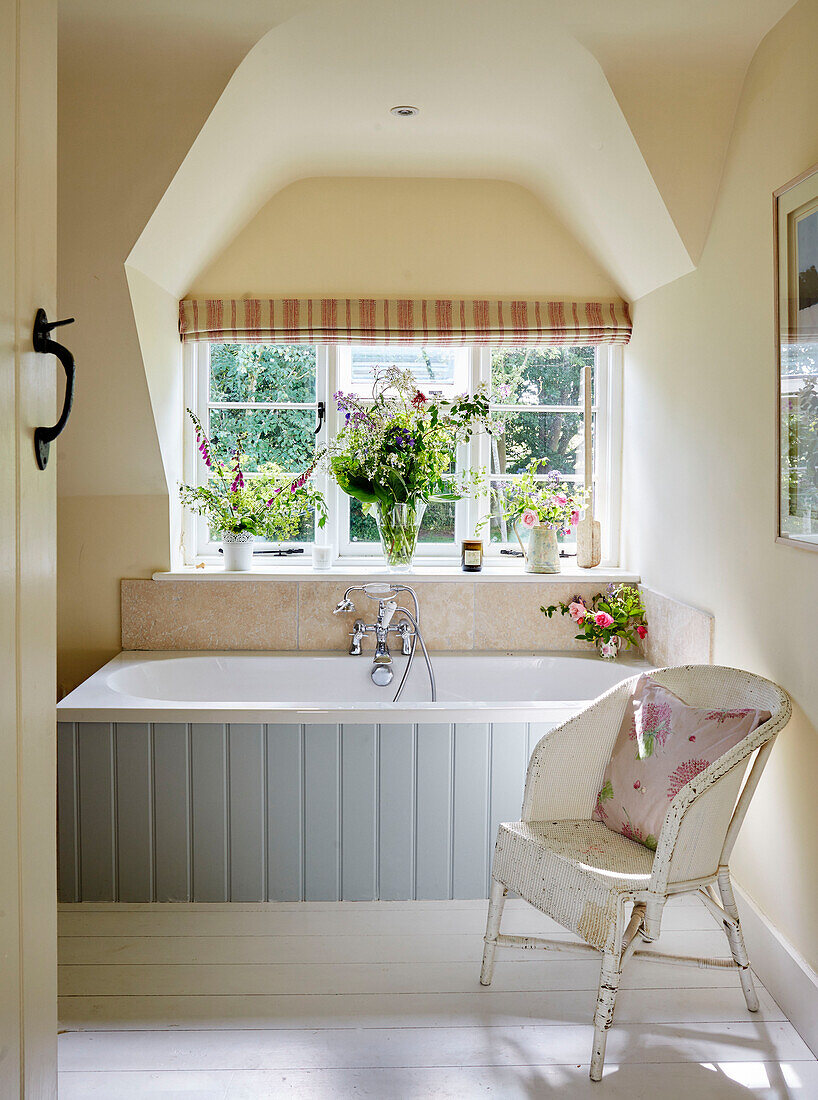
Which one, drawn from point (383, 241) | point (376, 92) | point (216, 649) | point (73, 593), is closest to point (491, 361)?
point (383, 241)

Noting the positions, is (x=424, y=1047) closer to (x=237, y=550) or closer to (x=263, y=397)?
(x=237, y=550)

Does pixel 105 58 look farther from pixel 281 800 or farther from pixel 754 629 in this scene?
pixel 754 629

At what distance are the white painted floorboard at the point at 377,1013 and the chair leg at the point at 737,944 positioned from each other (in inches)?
2.0

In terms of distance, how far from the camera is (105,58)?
267 cm

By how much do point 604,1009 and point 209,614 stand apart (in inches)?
84.5

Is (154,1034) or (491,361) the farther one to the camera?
(491,361)

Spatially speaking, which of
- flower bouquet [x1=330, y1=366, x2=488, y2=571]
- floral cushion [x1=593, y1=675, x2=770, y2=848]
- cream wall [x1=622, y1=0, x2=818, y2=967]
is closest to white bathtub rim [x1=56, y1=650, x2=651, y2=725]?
floral cushion [x1=593, y1=675, x2=770, y2=848]

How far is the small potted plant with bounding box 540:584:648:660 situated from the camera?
3.53m

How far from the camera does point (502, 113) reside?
3.14 meters

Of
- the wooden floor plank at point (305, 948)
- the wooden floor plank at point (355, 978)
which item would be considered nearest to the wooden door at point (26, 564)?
the wooden floor plank at point (355, 978)

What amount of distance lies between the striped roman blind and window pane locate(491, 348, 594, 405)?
19 centimetres

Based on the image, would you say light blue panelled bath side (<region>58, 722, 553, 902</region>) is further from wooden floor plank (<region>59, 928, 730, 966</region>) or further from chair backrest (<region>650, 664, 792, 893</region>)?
chair backrest (<region>650, 664, 792, 893</region>)

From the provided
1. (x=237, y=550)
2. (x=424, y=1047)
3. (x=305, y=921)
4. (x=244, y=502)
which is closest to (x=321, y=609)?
(x=237, y=550)

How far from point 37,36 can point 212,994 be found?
204cm
